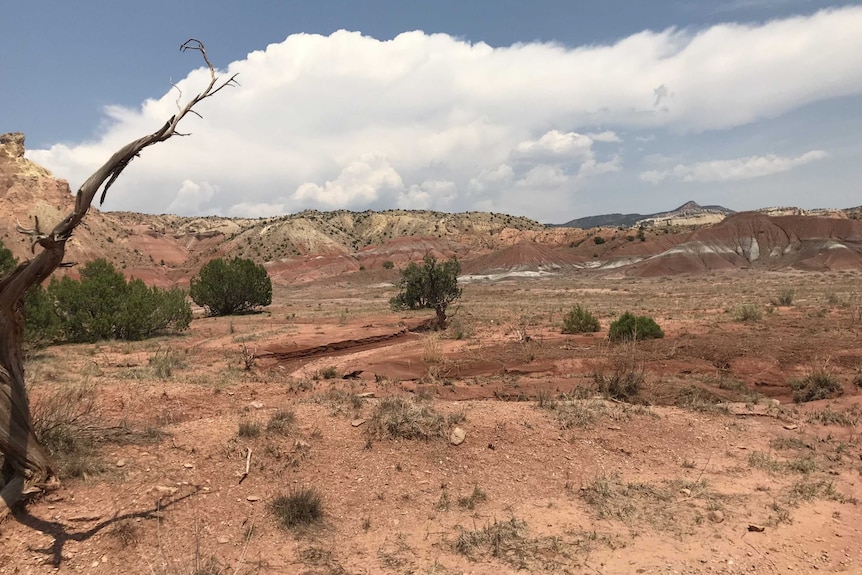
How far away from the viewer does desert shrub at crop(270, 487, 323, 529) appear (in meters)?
5.55

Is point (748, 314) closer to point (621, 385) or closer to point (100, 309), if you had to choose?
point (621, 385)

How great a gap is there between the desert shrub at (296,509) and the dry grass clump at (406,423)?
1897mm

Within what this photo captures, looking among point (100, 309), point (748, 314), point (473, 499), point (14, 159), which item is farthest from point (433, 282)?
point (14, 159)

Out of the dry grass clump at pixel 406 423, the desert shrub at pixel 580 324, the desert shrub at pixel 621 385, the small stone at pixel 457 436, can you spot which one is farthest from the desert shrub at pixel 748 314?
the dry grass clump at pixel 406 423

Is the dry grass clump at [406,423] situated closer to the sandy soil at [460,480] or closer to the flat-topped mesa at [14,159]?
the sandy soil at [460,480]

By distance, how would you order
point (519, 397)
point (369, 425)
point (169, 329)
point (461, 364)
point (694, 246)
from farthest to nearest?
point (694, 246) → point (169, 329) → point (461, 364) → point (519, 397) → point (369, 425)

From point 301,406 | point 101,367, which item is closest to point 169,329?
point 101,367

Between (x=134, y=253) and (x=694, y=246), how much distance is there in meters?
90.4

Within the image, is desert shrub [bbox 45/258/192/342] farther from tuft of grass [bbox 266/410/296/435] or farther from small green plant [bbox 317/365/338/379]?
tuft of grass [bbox 266/410/296/435]

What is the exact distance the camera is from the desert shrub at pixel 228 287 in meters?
37.6

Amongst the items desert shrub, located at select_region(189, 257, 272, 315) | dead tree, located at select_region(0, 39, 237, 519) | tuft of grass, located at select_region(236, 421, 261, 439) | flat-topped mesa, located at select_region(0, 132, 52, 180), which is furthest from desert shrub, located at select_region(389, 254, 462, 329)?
flat-topped mesa, located at select_region(0, 132, 52, 180)

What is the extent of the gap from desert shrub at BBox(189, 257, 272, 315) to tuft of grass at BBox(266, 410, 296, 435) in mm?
32707

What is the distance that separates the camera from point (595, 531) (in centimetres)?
576

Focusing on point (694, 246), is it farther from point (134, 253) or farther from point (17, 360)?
point (134, 253)
